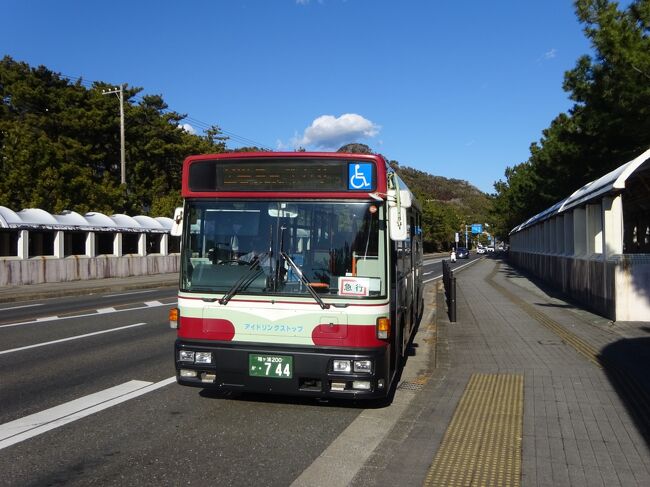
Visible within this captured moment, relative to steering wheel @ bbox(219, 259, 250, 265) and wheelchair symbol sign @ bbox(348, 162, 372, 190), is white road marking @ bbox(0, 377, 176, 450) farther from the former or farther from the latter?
wheelchair symbol sign @ bbox(348, 162, 372, 190)

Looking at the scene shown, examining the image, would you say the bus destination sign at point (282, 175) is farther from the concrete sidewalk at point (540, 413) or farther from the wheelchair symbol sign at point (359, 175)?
the concrete sidewalk at point (540, 413)

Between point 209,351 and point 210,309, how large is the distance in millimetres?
412

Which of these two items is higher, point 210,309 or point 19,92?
point 19,92

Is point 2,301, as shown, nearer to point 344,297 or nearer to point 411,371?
point 411,371

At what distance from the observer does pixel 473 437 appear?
5434 millimetres

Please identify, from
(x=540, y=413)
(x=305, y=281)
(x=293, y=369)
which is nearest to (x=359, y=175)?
(x=305, y=281)

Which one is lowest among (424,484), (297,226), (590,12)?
(424,484)

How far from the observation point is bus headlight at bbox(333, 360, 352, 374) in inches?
224

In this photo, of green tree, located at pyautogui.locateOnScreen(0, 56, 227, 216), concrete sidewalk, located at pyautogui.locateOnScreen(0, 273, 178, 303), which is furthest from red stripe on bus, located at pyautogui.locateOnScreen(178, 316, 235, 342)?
green tree, located at pyautogui.locateOnScreen(0, 56, 227, 216)

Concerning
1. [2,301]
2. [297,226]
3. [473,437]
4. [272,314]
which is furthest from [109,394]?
[2,301]

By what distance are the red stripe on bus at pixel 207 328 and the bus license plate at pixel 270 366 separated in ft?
1.16

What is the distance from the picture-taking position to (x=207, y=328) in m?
6.05

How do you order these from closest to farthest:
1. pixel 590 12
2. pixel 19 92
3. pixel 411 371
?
pixel 411 371
pixel 590 12
pixel 19 92

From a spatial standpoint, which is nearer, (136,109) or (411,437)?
(411,437)
